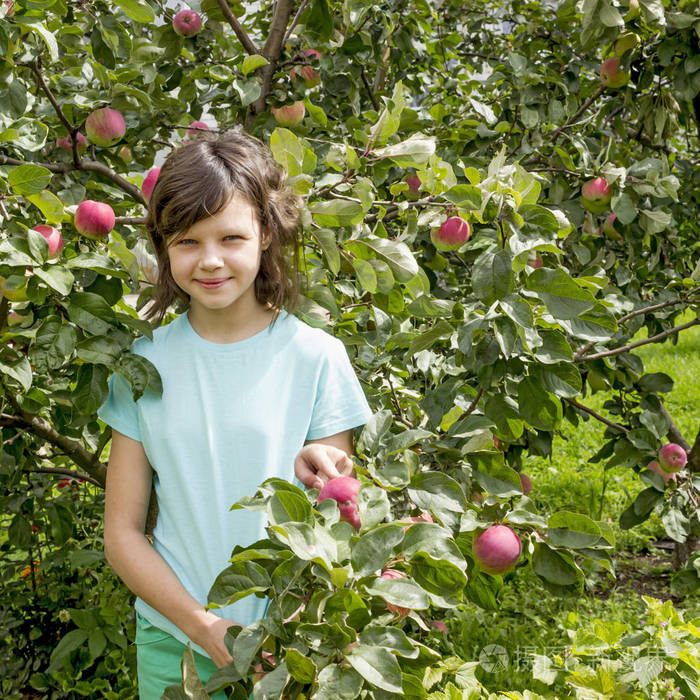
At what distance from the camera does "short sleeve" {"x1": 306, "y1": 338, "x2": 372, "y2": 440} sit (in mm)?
1219

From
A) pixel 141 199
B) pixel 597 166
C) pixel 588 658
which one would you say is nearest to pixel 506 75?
pixel 597 166

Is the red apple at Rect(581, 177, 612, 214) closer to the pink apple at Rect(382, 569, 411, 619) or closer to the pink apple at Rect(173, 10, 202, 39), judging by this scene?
the pink apple at Rect(173, 10, 202, 39)

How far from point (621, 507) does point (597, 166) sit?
7.37 feet

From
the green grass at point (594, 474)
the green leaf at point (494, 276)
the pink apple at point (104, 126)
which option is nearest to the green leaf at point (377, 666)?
the green leaf at point (494, 276)

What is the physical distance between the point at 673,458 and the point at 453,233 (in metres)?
1.06

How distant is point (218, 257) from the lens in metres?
1.14

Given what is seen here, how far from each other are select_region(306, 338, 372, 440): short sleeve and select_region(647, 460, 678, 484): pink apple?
1201 millimetres

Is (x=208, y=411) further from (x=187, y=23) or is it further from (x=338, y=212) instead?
(x=187, y=23)

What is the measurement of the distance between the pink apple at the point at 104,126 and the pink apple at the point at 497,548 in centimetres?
112

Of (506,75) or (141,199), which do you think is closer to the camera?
(141,199)

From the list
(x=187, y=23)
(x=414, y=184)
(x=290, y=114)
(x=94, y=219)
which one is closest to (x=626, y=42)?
(x=414, y=184)

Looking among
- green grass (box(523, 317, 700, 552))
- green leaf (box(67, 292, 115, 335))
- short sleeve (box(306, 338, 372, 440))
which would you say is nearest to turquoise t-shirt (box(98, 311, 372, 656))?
short sleeve (box(306, 338, 372, 440))

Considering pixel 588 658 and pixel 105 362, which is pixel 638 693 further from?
pixel 105 362

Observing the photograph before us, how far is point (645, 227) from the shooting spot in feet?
6.69
